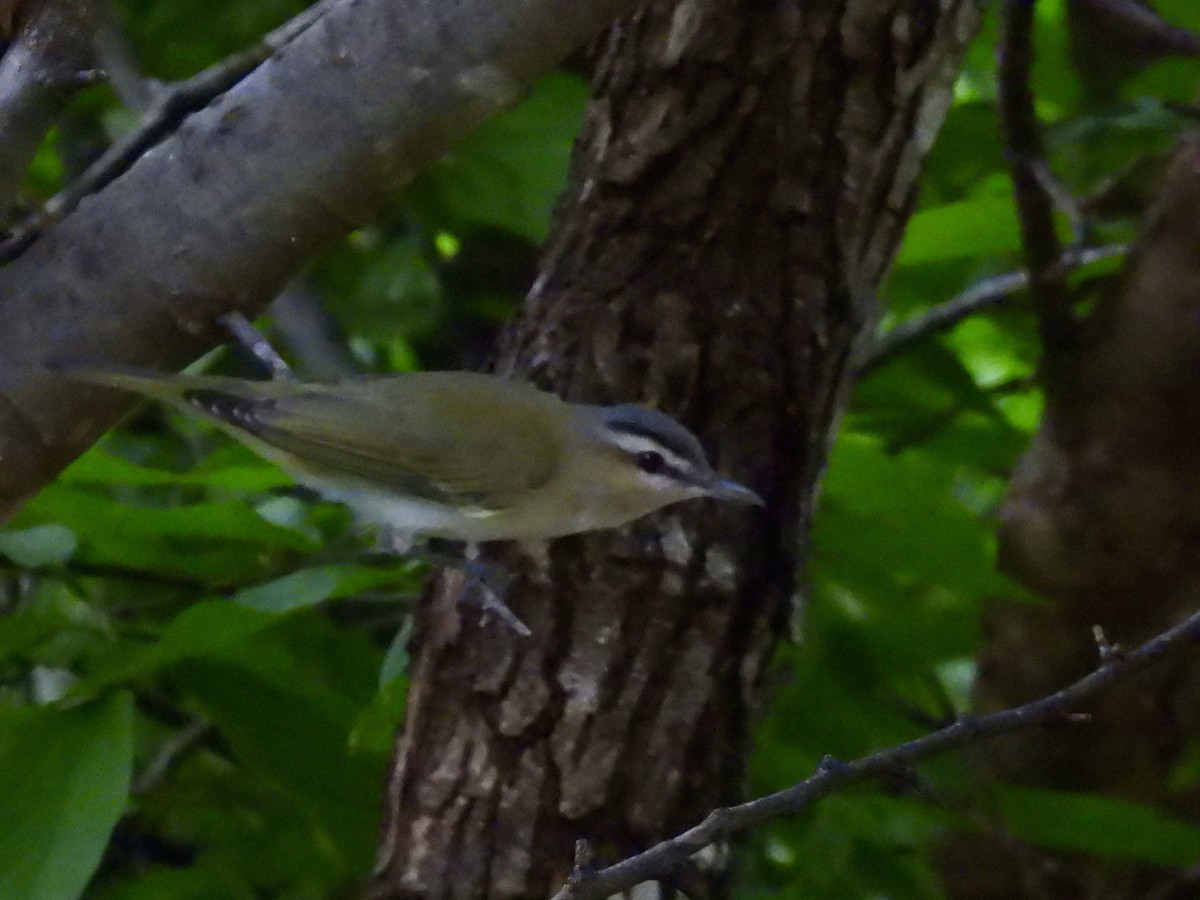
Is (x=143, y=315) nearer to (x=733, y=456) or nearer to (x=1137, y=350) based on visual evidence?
(x=733, y=456)

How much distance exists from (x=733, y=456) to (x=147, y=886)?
956 millimetres

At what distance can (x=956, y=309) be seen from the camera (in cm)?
263

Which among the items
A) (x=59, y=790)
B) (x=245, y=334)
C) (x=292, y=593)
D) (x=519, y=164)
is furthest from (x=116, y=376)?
(x=519, y=164)

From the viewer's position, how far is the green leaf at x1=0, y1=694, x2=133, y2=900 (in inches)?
58.7

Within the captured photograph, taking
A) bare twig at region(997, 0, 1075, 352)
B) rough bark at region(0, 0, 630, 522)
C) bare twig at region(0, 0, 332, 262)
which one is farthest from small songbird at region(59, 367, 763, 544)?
bare twig at region(997, 0, 1075, 352)

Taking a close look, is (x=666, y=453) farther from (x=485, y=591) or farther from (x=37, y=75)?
(x=37, y=75)

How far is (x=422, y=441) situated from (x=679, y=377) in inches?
16.0

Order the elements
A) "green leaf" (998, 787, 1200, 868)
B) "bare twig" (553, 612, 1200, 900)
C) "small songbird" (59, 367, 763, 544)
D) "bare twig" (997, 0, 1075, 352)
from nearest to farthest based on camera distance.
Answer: "bare twig" (553, 612, 1200, 900), "green leaf" (998, 787, 1200, 868), "small songbird" (59, 367, 763, 544), "bare twig" (997, 0, 1075, 352)

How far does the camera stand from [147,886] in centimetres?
191

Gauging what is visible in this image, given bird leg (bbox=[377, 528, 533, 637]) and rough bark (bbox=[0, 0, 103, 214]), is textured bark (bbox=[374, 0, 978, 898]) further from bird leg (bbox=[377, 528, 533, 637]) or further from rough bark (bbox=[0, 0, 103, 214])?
rough bark (bbox=[0, 0, 103, 214])

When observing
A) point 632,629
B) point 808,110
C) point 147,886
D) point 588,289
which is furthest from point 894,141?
point 147,886

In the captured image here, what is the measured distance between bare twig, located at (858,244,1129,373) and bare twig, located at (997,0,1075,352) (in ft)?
0.12

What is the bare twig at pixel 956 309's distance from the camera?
255 cm

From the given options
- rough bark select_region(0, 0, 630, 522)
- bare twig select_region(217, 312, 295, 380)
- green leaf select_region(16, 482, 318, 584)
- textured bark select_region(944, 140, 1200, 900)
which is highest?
rough bark select_region(0, 0, 630, 522)
